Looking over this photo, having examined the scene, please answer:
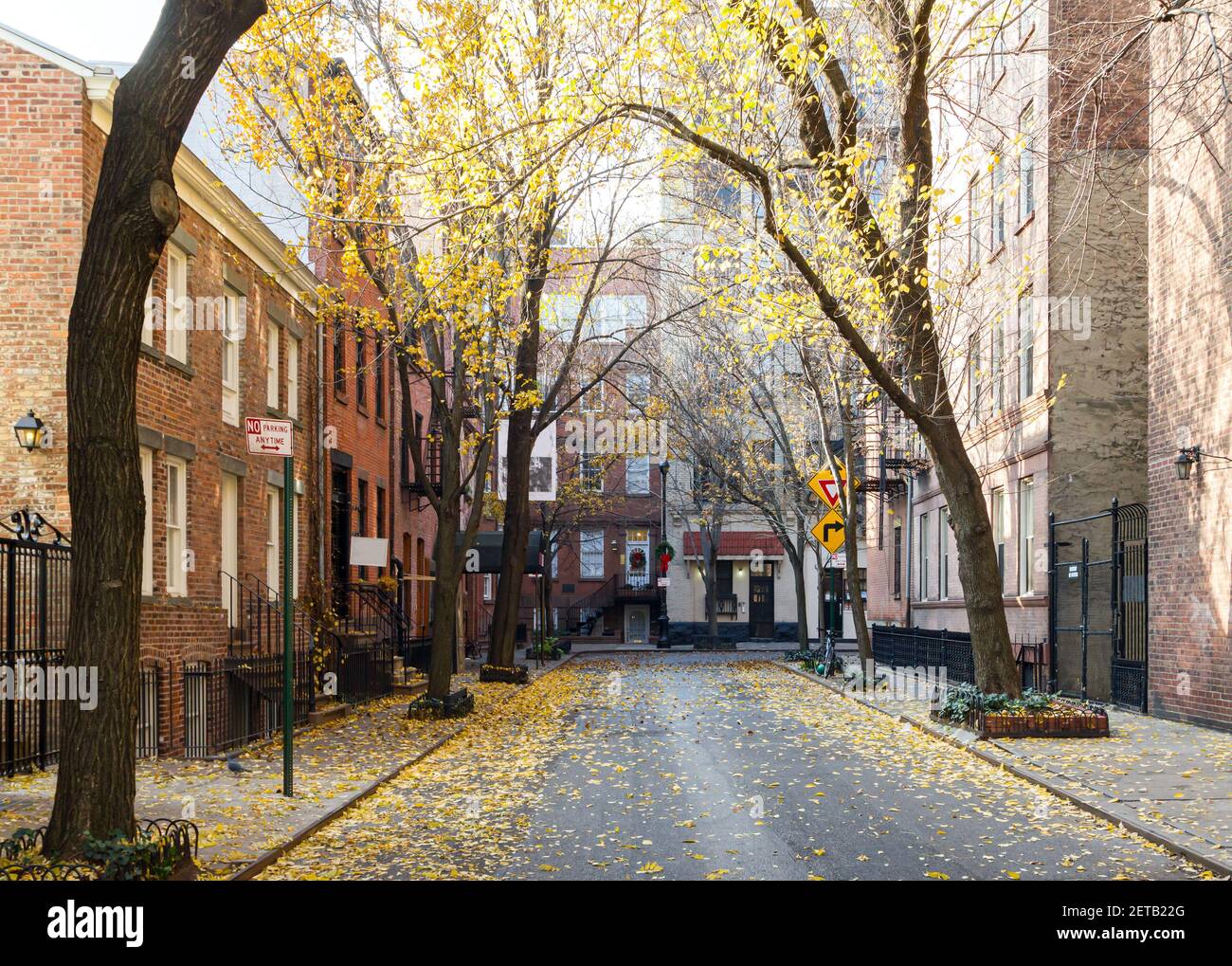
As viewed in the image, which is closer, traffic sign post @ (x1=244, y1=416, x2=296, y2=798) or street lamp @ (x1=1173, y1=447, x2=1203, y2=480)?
traffic sign post @ (x1=244, y1=416, x2=296, y2=798)

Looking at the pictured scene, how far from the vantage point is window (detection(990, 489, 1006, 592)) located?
89.2 feet

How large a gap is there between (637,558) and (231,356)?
4155 cm

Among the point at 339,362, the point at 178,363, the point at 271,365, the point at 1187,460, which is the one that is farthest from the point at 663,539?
the point at 178,363

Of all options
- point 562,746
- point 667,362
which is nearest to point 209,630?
point 562,746

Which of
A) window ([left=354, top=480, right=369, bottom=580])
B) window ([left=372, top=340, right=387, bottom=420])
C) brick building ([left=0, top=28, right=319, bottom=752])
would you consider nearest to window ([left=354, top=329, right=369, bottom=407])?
window ([left=372, top=340, right=387, bottom=420])

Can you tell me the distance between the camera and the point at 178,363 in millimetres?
17297

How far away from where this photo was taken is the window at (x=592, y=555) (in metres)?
63.0

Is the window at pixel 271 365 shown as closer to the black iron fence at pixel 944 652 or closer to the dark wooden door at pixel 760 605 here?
the black iron fence at pixel 944 652

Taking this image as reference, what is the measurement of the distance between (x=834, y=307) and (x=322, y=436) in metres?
13.4

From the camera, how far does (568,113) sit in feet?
40.4

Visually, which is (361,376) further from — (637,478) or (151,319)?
(637,478)

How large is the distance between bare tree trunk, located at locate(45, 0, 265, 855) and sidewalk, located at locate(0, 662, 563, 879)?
947 mm

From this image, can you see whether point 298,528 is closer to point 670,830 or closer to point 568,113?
point 568,113

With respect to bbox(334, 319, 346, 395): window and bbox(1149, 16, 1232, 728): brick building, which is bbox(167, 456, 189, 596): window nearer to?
bbox(334, 319, 346, 395): window
